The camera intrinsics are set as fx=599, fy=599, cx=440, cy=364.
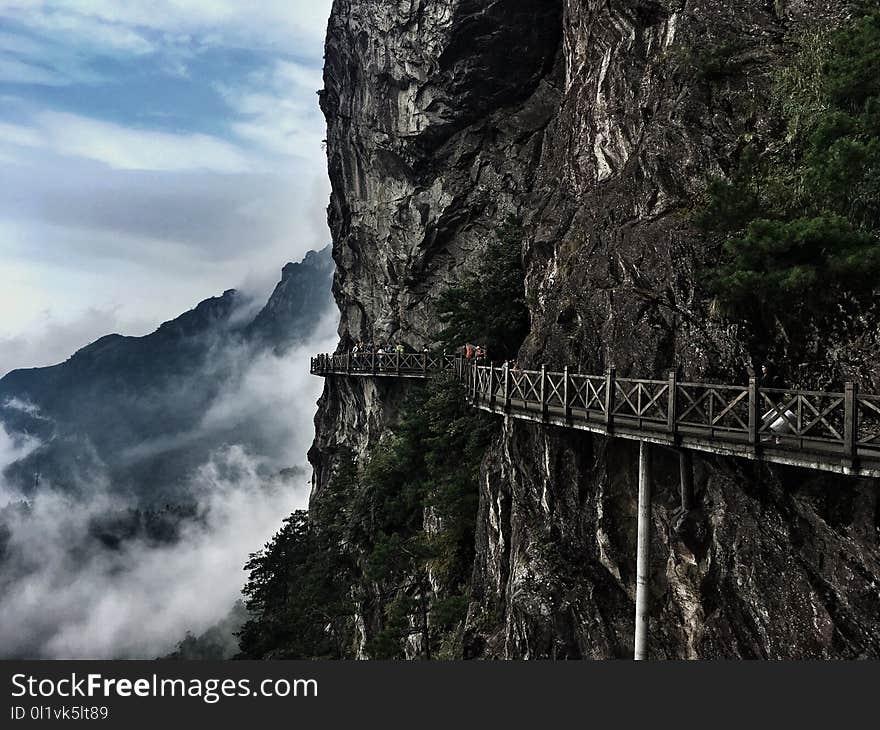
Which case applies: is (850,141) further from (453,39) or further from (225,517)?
(225,517)

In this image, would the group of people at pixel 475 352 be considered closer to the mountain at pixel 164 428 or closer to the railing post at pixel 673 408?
the railing post at pixel 673 408

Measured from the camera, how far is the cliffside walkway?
8.76m

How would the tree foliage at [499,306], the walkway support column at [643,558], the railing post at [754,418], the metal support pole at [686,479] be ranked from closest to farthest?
the railing post at [754,418]
the metal support pole at [686,479]
the walkway support column at [643,558]
the tree foliage at [499,306]

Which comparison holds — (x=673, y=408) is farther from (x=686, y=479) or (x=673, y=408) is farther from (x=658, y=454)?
(x=658, y=454)

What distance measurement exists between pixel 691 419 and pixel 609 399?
5.37 ft

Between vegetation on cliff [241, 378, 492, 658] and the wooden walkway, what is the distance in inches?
278

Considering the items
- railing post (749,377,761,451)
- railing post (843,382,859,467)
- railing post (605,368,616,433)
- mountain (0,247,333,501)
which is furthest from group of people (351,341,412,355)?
mountain (0,247,333,501)

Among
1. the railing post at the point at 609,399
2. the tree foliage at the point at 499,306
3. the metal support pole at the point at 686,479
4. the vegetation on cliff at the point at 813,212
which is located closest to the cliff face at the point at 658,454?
the metal support pole at the point at 686,479

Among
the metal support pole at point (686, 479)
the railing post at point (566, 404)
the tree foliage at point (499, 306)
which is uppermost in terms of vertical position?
the tree foliage at point (499, 306)

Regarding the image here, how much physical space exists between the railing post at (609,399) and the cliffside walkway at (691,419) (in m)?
0.02

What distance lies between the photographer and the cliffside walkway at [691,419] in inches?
345

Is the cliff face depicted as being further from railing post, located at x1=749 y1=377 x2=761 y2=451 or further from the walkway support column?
railing post, located at x1=749 y1=377 x2=761 y2=451

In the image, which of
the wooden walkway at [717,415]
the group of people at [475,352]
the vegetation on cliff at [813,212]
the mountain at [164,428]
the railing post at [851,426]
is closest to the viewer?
the railing post at [851,426]

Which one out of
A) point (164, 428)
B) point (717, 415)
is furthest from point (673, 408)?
point (164, 428)
